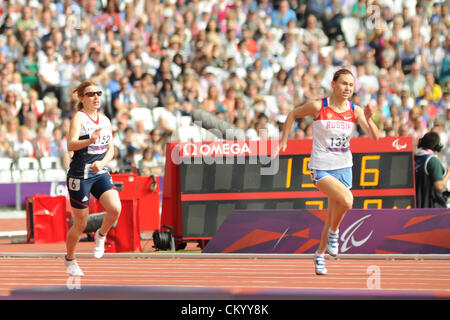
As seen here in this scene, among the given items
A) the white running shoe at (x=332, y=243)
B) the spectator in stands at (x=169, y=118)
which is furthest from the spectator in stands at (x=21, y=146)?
the white running shoe at (x=332, y=243)

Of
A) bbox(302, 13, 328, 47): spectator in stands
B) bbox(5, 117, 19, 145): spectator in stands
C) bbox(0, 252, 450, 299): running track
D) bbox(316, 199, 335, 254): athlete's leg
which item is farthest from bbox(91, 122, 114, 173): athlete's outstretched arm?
bbox(302, 13, 328, 47): spectator in stands

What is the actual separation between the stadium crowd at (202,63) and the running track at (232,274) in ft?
19.4

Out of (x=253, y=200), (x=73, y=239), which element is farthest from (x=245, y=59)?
(x=73, y=239)

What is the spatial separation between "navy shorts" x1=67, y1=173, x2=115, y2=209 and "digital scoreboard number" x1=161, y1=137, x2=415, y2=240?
3417mm

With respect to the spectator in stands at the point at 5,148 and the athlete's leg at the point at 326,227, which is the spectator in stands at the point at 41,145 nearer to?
the spectator in stands at the point at 5,148

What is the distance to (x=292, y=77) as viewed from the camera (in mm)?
23078

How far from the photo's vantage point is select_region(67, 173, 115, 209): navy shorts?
10641 millimetres

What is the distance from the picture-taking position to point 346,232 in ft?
42.9

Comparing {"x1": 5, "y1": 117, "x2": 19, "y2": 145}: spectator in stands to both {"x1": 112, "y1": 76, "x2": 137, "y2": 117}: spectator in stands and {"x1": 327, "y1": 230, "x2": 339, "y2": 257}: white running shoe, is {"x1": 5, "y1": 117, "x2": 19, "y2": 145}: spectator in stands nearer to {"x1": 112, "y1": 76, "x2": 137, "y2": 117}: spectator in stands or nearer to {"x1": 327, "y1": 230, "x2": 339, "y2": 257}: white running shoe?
{"x1": 112, "y1": 76, "x2": 137, "y2": 117}: spectator in stands

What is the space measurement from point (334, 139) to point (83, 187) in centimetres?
258

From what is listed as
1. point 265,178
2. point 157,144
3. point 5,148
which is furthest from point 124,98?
point 265,178

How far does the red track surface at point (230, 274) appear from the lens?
10469mm
